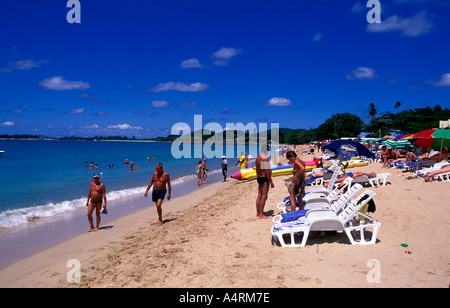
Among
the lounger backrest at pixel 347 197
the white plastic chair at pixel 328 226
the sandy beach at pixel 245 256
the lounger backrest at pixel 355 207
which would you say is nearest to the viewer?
the sandy beach at pixel 245 256

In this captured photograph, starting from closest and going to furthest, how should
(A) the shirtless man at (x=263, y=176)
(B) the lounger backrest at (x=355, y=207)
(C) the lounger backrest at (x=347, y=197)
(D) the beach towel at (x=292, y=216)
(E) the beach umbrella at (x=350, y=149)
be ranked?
1. (B) the lounger backrest at (x=355, y=207)
2. (D) the beach towel at (x=292, y=216)
3. (C) the lounger backrest at (x=347, y=197)
4. (A) the shirtless man at (x=263, y=176)
5. (E) the beach umbrella at (x=350, y=149)

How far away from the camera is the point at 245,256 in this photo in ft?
14.4

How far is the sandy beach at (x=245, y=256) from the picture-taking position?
3.57 meters

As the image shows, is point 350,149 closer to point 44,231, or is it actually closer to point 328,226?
point 328,226

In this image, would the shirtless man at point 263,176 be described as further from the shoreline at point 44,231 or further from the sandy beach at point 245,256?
the shoreline at point 44,231

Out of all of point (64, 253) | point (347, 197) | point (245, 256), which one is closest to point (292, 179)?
point (347, 197)

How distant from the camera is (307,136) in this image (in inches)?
4333

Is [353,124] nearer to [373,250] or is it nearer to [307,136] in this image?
[307,136]

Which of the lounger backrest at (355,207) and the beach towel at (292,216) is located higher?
the lounger backrest at (355,207)

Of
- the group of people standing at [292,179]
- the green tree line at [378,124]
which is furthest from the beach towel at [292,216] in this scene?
the green tree line at [378,124]
